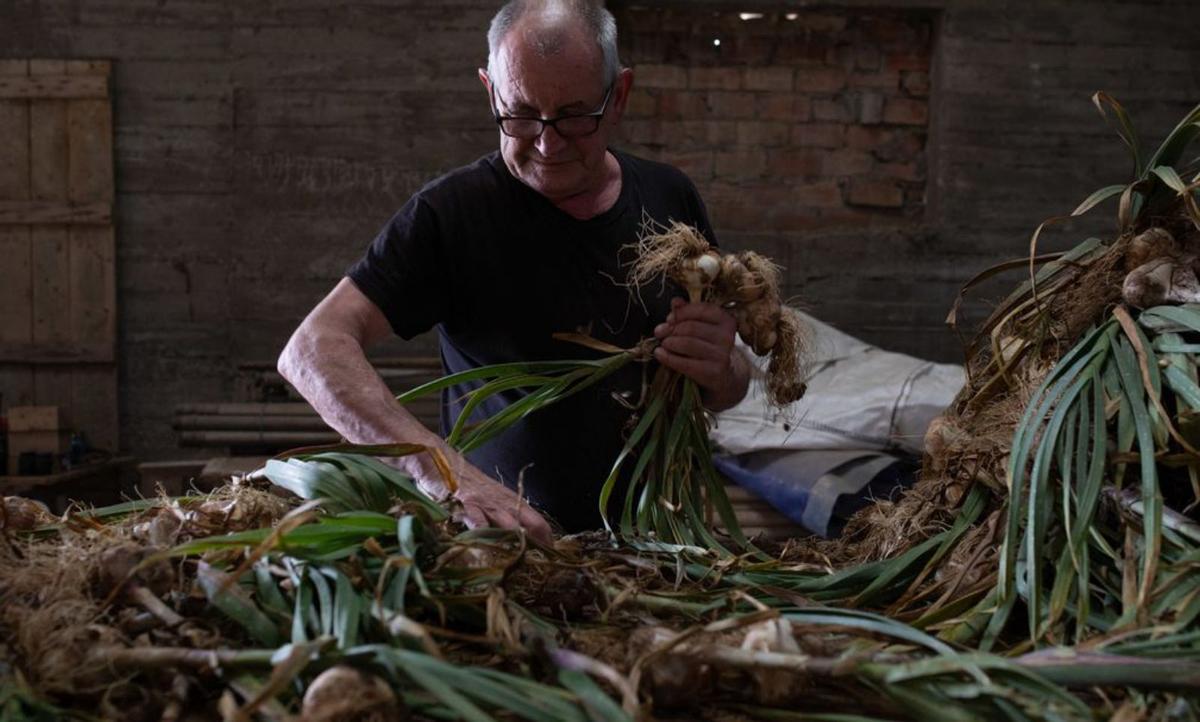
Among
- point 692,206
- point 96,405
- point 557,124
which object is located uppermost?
point 557,124

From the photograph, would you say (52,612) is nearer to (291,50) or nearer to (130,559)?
(130,559)

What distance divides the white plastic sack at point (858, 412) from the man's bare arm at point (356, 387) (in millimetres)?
2147

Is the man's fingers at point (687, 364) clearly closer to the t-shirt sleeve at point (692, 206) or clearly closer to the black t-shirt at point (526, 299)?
the black t-shirt at point (526, 299)

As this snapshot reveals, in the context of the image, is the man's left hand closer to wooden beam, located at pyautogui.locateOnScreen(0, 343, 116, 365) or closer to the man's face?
the man's face

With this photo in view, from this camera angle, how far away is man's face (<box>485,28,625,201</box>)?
1849 millimetres

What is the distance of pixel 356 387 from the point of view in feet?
5.83

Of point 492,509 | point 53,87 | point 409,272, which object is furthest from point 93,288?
point 492,509

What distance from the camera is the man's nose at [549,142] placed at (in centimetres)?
190

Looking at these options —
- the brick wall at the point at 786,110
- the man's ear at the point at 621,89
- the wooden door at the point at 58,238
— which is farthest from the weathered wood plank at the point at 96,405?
the man's ear at the point at 621,89

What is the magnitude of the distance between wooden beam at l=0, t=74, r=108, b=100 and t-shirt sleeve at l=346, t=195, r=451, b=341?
12.2 feet

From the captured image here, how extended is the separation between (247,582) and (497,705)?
0.34 meters

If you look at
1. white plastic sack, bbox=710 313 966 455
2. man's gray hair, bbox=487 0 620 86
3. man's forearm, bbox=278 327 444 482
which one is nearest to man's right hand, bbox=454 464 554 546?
man's forearm, bbox=278 327 444 482

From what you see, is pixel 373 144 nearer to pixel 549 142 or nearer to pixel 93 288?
pixel 93 288

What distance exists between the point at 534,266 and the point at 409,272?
0.75 feet
